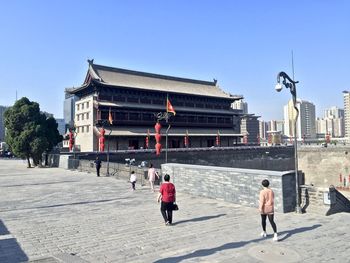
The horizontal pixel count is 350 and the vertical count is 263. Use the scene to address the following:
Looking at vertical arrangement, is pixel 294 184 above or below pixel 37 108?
below

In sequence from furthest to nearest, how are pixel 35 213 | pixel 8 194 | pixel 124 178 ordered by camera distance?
pixel 124 178 → pixel 8 194 → pixel 35 213

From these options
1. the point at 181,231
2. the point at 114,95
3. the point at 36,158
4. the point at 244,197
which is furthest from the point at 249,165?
the point at 181,231

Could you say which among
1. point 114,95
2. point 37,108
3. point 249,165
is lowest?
point 249,165

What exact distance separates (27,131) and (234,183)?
28667mm

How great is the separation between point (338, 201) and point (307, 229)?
2668 mm

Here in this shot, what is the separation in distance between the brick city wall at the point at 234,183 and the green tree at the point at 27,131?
23.1 m

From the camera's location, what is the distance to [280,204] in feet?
35.2

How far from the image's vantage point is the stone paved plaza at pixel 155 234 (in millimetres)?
6707

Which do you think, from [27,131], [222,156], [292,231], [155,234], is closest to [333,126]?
[222,156]

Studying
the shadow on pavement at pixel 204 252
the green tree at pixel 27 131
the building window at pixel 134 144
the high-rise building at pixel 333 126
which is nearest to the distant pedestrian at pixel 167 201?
the shadow on pavement at pixel 204 252

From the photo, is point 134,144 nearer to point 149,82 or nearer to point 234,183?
point 149,82

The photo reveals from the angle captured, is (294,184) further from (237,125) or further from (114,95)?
(237,125)

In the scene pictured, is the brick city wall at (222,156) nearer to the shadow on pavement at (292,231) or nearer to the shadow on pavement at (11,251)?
the shadow on pavement at (11,251)

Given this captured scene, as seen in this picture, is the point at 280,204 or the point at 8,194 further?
the point at 8,194
